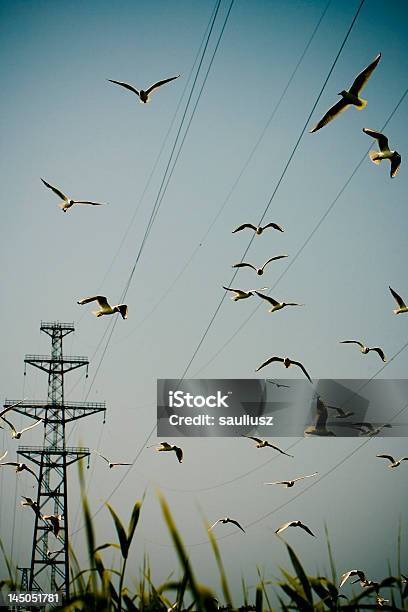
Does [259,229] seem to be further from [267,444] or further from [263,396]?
[263,396]

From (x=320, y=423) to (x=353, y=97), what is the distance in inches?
1404

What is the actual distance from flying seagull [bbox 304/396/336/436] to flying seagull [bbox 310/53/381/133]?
32.4m

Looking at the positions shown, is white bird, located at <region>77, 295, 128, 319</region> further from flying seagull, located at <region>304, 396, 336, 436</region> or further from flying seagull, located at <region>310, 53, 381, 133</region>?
flying seagull, located at <region>304, 396, 336, 436</region>

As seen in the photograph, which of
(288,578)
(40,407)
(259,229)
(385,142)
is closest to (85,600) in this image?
(288,578)

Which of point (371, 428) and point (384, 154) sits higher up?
point (384, 154)

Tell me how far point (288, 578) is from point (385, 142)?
288 inches

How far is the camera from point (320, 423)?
41.2m

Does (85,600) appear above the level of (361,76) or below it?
below

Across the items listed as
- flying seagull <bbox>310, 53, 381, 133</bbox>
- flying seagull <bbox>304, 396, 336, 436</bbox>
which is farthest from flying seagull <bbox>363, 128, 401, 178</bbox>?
flying seagull <bbox>304, 396, 336, 436</bbox>

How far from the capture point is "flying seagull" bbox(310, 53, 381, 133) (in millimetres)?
6398

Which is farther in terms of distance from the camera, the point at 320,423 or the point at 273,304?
the point at 320,423

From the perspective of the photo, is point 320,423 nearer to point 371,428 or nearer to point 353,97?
point 371,428

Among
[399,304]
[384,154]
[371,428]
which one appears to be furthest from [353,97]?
[371,428]

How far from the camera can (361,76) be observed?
6801 millimetres
